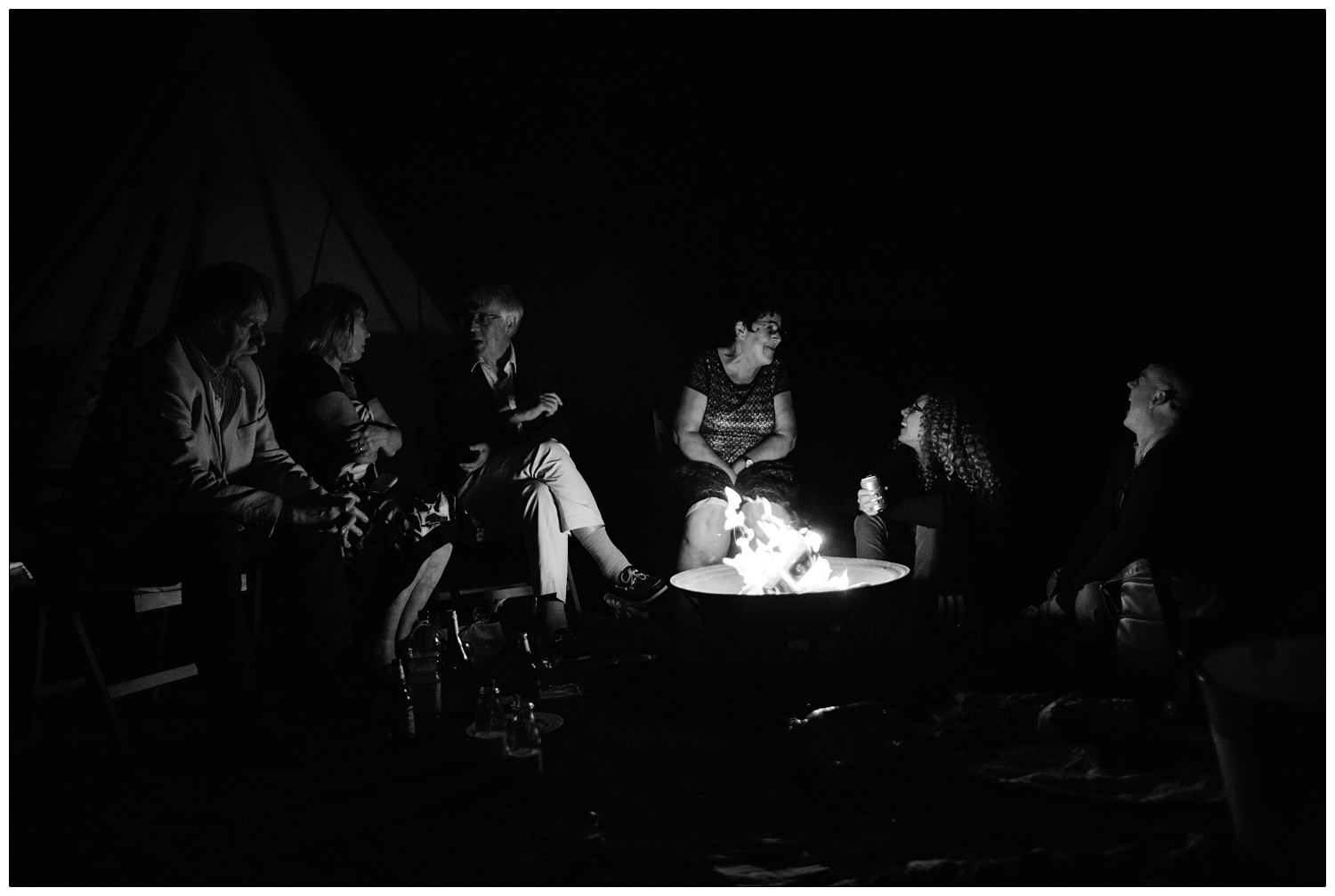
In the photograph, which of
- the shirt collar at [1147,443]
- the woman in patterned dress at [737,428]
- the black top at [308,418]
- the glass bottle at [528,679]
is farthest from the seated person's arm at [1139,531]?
the black top at [308,418]

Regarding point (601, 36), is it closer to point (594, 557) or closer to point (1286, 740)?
point (594, 557)

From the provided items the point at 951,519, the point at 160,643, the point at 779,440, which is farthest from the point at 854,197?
the point at 160,643

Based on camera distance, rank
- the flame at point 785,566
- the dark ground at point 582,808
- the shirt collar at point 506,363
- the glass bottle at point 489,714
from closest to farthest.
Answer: the dark ground at point 582,808
the glass bottle at point 489,714
the flame at point 785,566
the shirt collar at point 506,363

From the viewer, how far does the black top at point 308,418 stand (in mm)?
3246

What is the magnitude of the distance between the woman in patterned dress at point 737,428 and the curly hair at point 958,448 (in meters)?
0.60

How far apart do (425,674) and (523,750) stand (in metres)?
0.65

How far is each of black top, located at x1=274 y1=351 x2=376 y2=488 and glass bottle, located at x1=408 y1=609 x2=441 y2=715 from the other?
70cm

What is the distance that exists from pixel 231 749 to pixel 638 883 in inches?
51.2

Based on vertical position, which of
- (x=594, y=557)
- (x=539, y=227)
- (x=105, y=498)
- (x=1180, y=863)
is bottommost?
(x=1180, y=863)

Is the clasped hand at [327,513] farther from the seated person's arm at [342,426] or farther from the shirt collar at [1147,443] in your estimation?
the shirt collar at [1147,443]

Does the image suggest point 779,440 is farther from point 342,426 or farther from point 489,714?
point 489,714

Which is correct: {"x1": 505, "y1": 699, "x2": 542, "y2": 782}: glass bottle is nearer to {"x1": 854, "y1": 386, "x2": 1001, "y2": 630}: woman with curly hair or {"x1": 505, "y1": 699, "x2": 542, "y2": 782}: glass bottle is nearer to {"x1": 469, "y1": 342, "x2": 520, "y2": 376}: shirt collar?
{"x1": 854, "y1": 386, "x2": 1001, "y2": 630}: woman with curly hair

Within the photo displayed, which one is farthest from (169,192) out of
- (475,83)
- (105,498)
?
(105,498)

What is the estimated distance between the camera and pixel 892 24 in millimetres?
4262
